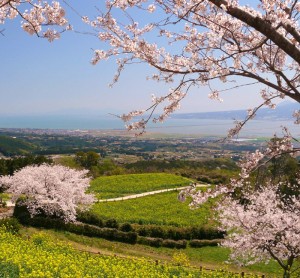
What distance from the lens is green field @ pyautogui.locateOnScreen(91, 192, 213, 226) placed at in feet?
110

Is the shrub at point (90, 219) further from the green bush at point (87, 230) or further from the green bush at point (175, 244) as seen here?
the green bush at point (175, 244)

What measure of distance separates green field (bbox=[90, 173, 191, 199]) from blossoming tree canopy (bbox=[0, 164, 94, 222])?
33.2 feet

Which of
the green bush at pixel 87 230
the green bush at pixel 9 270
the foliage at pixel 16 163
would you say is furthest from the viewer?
the foliage at pixel 16 163

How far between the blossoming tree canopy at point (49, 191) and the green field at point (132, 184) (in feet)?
Answer: 33.2

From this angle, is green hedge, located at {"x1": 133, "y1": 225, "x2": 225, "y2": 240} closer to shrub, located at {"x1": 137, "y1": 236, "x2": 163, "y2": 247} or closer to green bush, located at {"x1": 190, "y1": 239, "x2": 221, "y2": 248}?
green bush, located at {"x1": 190, "y1": 239, "x2": 221, "y2": 248}

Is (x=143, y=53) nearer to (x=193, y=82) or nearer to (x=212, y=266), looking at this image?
(x=193, y=82)

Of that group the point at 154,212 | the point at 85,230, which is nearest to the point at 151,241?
the point at 85,230

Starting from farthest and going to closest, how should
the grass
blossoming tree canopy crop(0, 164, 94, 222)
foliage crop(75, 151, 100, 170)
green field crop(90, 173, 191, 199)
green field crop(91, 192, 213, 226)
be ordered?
foliage crop(75, 151, 100, 170) < green field crop(90, 173, 191, 199) < green field crop(91, 192, 213, 226) < blossoming tree canopy crop(0, 164, 94, 222) < the grass

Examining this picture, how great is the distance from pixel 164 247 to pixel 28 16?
24.9 m

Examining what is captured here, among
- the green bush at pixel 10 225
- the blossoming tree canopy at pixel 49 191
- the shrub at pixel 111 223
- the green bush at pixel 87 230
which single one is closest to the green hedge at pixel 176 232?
the shrub at pixel 111 223

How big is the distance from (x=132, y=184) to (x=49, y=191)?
18632 millimetres

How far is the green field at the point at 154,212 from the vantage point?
1316 inches

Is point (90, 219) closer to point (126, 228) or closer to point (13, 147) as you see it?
point (126, 228)

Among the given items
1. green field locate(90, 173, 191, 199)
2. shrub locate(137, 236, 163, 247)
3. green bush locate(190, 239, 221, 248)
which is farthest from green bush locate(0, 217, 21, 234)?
green field locate(90, 173, 191, 199)
